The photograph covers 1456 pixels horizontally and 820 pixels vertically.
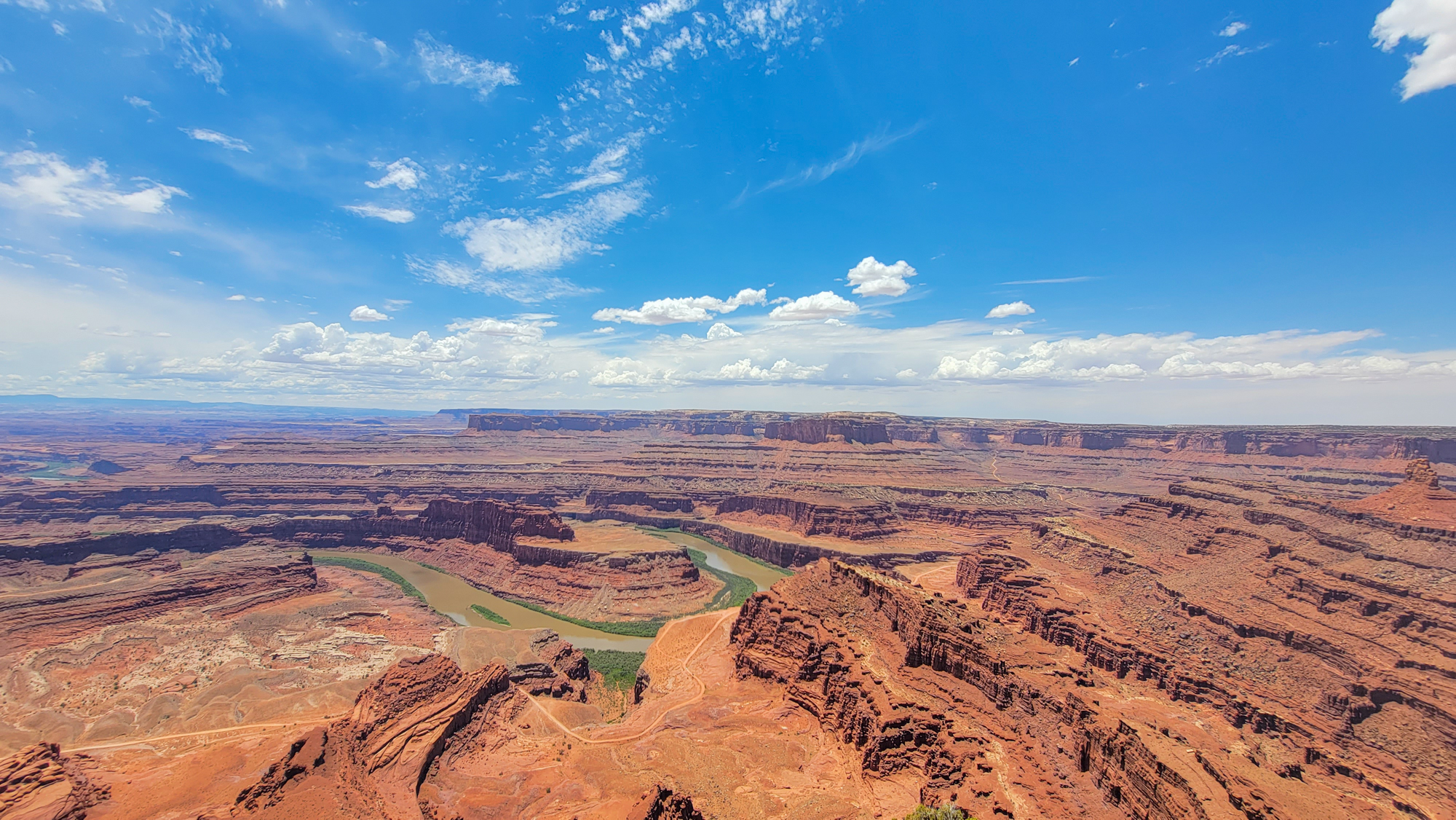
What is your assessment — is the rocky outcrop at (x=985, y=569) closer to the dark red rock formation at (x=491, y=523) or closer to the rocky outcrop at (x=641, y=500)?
the dark red rock formation at (x=491, y=523)

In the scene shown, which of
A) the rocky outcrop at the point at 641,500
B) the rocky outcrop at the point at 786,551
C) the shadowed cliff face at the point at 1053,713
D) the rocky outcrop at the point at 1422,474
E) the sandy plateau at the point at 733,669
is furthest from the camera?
the rocky outcrop at the point at 641,500

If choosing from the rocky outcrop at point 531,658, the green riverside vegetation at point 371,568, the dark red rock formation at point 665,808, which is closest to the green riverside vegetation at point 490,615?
the green riverside vegetation at point 371,568

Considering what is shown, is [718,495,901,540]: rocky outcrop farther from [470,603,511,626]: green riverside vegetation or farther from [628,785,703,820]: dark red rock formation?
[628,785,703,820]: dark red rock formation

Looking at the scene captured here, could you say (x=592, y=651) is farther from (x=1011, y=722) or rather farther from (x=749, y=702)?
(x=1011, y=722)

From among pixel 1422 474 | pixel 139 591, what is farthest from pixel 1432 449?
pixel 139 591

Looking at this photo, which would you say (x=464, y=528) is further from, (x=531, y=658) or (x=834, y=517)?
(x=834, y=517)

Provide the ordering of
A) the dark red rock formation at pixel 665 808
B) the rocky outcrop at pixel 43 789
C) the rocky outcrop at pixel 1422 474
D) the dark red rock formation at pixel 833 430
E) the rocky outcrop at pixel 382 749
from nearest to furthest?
the dark red rock formation at pixel 665 808 < the rocky outcrop at pixel 382 749 < the rocky outcrop at pixel 43 789 < the rocky outcrop at pixel 1422 474 < the dark red rock formation at pixel 833 430

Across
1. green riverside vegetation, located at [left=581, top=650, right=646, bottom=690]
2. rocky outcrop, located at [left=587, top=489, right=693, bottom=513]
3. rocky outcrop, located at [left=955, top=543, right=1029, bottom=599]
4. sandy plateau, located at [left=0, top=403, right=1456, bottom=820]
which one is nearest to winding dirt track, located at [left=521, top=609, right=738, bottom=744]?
sandy plateau, located at [left=0, top=403, right=1456, bottom=820]
